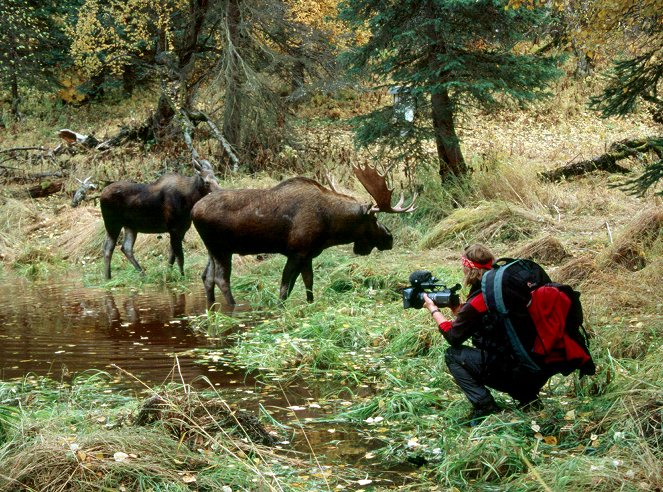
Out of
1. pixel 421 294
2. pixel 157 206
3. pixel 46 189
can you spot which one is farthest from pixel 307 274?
pixel 46 189

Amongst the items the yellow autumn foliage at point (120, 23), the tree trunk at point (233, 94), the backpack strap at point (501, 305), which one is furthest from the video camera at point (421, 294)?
the yellow autumn foliage at point (120, 23)

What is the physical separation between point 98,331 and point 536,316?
19.8ft

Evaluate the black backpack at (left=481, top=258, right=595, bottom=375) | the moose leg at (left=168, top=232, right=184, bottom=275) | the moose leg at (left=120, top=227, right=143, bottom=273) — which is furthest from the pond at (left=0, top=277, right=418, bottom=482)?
the black backpack at (left=481, top=258, right=595, bottom=375)

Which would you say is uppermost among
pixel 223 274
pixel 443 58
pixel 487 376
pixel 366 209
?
pixel 443 58

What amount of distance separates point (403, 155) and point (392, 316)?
20.7 feet

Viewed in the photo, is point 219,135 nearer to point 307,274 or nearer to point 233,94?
point 233,94

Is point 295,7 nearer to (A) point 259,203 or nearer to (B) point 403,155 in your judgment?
(B) point 403,155

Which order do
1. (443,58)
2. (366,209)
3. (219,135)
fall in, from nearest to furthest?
(366,209) < (443,58) < (219,135)

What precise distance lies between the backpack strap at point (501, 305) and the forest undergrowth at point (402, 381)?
17.5 inches

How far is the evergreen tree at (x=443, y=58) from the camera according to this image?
1412 cm

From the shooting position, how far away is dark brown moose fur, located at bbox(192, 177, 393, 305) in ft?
34.9

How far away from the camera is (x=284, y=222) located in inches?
419

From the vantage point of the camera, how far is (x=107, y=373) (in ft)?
24.2

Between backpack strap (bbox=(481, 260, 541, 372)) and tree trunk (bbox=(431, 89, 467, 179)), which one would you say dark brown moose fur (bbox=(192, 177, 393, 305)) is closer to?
tree trunk (bbox=(431, 89, 467, 179))
